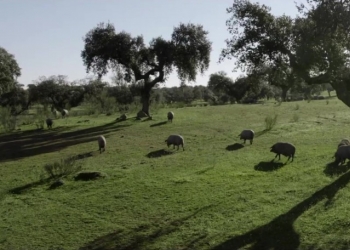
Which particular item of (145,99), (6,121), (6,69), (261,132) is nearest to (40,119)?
(6,121)

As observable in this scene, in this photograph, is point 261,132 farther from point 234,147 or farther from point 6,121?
point 6,121

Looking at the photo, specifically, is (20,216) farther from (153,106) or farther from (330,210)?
(153,106)

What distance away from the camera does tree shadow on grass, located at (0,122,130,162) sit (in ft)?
86.8

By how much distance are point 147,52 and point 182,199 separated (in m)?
29.7

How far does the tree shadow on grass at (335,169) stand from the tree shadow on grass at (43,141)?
706 inches

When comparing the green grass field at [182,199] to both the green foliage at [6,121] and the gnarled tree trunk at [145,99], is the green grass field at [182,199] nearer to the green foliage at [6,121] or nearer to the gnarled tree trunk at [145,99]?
the green foliage at [6,121]

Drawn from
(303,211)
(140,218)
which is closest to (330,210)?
(303,211)

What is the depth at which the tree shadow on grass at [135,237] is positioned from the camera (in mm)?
11273

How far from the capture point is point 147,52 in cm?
4200

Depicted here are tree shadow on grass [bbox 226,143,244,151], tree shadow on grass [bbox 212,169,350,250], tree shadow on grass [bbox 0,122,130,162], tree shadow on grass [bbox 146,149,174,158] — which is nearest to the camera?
tree shadow on grass [bbox 212,169,350,250]

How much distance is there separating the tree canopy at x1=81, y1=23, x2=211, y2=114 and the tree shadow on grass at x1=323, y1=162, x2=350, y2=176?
2597 cm

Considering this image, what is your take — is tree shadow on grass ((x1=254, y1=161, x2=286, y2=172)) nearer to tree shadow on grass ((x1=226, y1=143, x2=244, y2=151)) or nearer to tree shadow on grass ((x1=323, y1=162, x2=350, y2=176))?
tree shadow on grass ((x1=323, y1=162, x2=350, y2=176))

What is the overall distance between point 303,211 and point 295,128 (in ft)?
63.7

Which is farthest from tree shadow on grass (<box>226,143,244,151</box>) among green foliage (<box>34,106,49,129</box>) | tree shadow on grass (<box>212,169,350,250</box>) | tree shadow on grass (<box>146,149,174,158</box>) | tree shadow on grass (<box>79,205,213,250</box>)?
green foliage (<box>34,106,49,129</box>)
